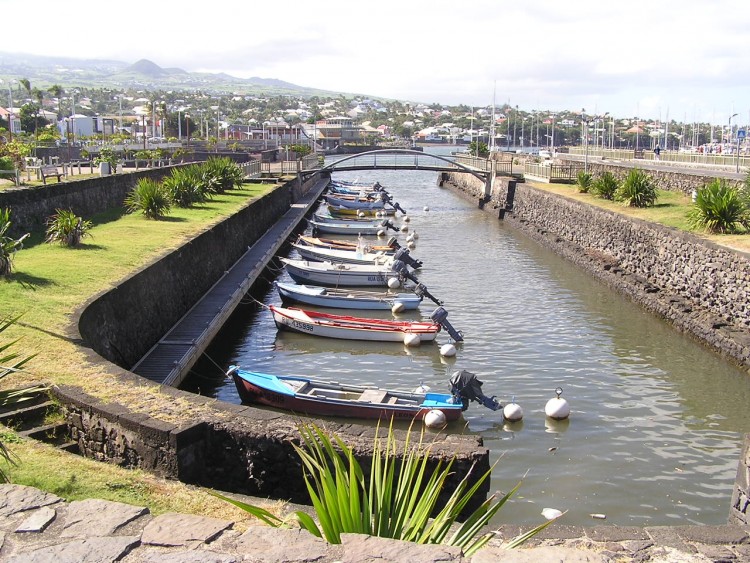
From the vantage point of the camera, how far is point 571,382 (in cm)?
1820

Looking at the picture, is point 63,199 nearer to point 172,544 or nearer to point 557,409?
point 557,409

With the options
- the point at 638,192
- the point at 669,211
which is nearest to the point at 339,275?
the point at 669,211

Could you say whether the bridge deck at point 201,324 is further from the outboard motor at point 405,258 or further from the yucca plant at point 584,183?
the yucca plant at point 584,183

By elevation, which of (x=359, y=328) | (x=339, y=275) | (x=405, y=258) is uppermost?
(x=405, y=258)

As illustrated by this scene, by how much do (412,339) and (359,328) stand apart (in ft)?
4.81

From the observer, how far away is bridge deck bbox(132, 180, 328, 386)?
1608 cm

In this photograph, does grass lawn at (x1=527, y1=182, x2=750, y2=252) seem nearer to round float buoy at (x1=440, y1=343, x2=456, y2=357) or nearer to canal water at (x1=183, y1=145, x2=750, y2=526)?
canal water at (x1=183, y1=145, x2=750, y2=526)

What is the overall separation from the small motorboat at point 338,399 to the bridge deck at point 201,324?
4.63 feet

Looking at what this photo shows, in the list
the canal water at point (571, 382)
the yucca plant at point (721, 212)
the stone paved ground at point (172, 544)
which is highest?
the yucca plant at point (721, 212)

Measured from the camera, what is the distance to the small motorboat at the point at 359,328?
21.1 m

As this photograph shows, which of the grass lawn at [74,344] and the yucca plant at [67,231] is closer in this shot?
the grass lawn at [74,344]

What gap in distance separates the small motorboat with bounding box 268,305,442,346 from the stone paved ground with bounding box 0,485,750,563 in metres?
14.5

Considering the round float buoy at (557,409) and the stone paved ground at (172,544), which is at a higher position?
the stone paved ground at (172,544)

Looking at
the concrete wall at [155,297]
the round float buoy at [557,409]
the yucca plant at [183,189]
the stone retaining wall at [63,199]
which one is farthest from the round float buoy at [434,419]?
the yucca plant at [183,189]
